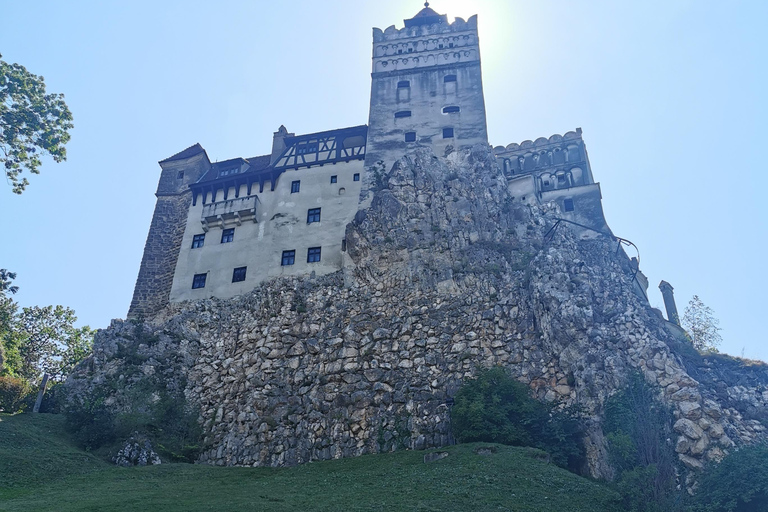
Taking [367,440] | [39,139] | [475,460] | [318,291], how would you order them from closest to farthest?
[475,460], [39,139], [367,440], [318,291]

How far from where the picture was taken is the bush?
33.7m

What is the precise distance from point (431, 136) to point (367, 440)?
76.3 feet

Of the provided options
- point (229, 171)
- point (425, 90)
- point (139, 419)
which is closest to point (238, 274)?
point (229, 171)

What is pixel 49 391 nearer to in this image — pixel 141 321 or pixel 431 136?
pixel 141 321

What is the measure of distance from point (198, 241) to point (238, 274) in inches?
194

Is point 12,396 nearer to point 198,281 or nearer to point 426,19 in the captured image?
point 198,281

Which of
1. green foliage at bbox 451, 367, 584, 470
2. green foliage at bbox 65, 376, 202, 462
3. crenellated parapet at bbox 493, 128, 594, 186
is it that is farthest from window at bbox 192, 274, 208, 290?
crenellated parapet at bbox 493, 128, 594, 186

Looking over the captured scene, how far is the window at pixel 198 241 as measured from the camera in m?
43.1

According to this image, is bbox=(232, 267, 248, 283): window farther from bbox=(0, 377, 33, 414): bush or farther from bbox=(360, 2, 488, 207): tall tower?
bbox=(0, 377, 33, 414): bush

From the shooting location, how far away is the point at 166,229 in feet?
150

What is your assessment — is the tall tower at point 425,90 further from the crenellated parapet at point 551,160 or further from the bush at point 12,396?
the bush at point 12,396

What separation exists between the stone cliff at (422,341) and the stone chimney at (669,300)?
6481 millimetres

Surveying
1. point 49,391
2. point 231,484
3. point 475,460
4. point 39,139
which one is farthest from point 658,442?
point 49,391

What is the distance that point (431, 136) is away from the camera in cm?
4453
